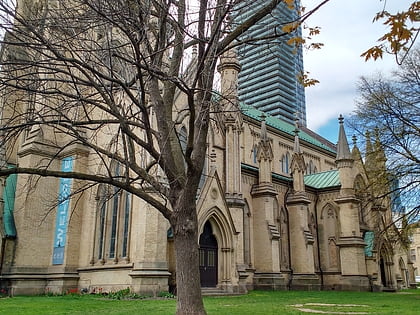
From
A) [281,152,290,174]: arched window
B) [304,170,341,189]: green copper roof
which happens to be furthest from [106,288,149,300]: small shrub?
[281,152,290,174]: arched window

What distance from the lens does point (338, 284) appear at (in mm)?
31031

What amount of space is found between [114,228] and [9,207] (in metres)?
5.94

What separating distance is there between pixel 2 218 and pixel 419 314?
18689mm

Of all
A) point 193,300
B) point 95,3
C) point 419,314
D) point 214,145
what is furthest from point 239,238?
point 95,3

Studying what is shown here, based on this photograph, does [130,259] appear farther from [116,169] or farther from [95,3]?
[95,3]

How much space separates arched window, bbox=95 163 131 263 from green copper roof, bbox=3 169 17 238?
420cm

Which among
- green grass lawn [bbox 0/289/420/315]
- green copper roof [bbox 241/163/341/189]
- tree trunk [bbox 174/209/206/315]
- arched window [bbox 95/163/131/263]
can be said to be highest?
green copper roof [bbox 241/163/341/189]

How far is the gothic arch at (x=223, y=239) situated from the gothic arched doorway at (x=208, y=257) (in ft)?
0.78

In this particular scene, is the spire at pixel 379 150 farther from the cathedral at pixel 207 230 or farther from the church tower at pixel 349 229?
the church tower at pixel 349 229

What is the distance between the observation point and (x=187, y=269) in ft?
28.6

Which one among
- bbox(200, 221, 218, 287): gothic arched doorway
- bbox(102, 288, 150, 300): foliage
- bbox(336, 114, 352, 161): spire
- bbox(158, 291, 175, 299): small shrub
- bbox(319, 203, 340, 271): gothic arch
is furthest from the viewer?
bbox(319, 203, 340, 271): gothic arch

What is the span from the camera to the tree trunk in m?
8.48

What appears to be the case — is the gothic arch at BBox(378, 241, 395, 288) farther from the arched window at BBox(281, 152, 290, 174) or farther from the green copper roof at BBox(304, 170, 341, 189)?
the arched window at BBox(281, 152, 290, 174)

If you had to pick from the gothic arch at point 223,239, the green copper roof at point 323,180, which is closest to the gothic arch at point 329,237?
the green copper roof at point 323,180
